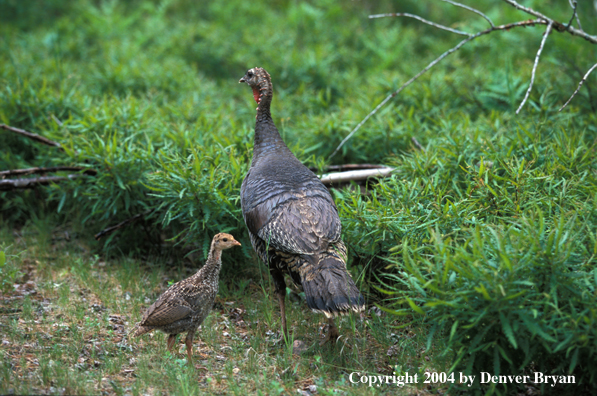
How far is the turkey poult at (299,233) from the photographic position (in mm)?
3664

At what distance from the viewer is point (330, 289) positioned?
3.63m

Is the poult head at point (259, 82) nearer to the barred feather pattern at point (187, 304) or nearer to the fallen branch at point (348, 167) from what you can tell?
the fallen branch at point (348, 167)

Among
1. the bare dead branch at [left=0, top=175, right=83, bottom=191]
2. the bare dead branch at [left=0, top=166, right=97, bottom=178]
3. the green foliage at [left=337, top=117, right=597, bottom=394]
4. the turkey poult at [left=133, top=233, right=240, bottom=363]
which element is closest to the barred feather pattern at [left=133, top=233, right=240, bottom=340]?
the turkey poult at [left=133, top=233, right=240, bottom=363]

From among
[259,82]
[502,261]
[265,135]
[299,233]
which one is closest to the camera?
[502,261]

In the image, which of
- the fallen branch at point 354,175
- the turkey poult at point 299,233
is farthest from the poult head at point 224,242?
the fallen branch at point 354,175

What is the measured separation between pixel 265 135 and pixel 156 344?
7.03 ft

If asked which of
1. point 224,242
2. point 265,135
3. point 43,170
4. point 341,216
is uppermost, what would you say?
point 265,135

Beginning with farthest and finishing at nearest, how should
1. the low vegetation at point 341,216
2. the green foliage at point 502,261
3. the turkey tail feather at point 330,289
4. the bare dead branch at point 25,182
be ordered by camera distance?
1. the bare dead branch at point 25,182
2. the turkey tail feather at point 330,289
3. the low vegetation at point 341,216
4. the green foliage at point 502,261

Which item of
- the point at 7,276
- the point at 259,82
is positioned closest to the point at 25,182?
the point at 7,276

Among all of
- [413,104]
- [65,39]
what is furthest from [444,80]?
[65,39]

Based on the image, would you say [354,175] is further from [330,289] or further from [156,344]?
[156,344]

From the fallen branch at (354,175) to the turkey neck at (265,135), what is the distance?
628 mm

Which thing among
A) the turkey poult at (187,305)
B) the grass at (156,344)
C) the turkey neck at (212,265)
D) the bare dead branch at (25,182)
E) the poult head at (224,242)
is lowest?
the grass at (156,344)

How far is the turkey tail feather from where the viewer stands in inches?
141
